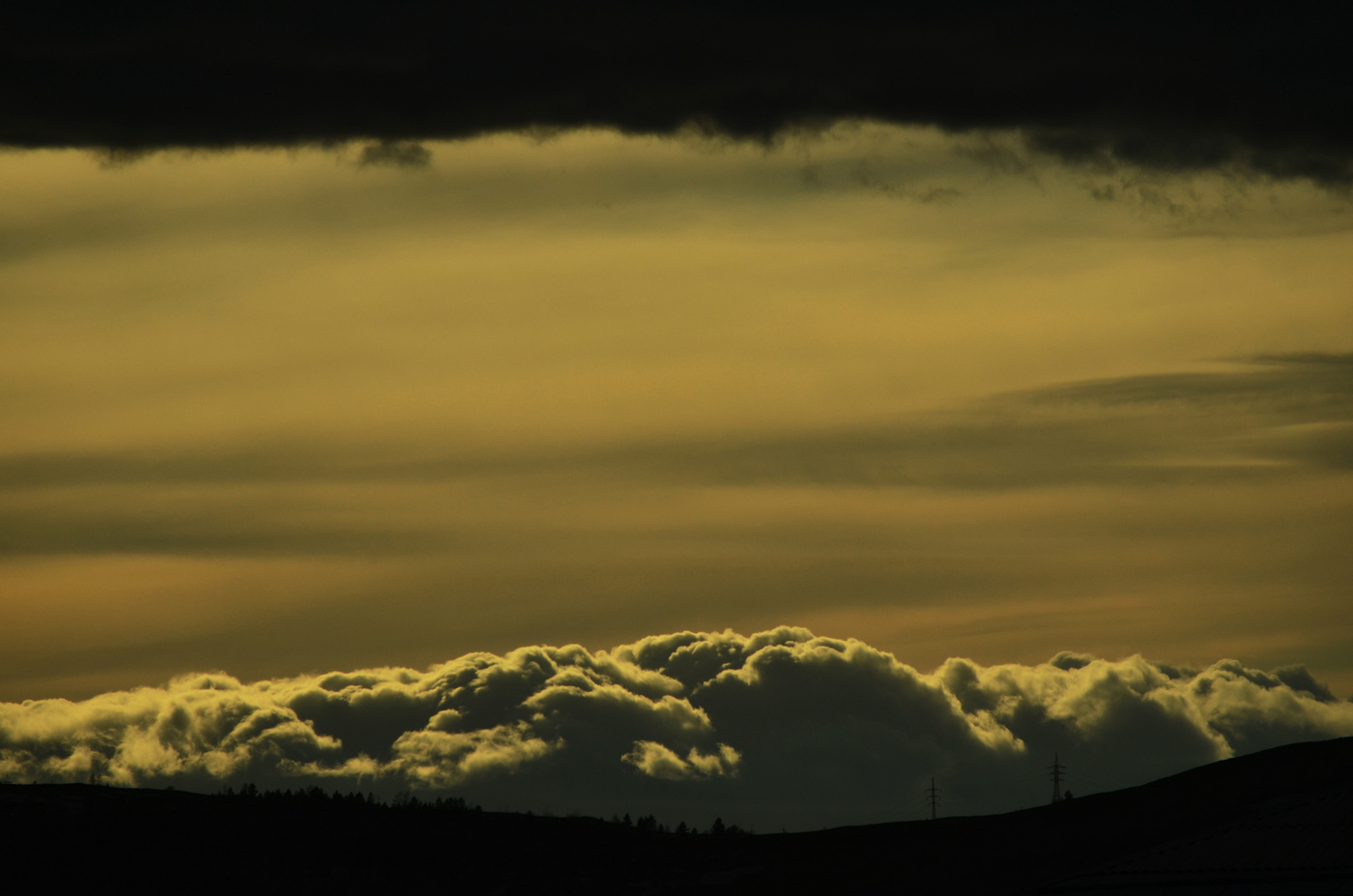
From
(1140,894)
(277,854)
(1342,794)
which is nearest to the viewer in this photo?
(1140,894)

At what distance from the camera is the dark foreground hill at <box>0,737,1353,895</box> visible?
55625mm

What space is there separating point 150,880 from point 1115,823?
1359 inches

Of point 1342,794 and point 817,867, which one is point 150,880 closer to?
point 817,867

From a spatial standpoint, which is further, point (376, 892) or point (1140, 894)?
point (376, 892)

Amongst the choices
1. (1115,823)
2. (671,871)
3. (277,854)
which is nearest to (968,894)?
(1115,823)

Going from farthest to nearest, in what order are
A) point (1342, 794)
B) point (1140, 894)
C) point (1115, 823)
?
point (1115, 823) < point (1342, 794) < point (1140, 894)

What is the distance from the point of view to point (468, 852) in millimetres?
61438

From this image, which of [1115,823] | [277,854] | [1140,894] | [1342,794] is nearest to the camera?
[1140,894]

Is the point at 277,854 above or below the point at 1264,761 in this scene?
below

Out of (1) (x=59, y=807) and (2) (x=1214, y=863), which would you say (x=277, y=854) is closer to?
(1) (x=59, y=807)

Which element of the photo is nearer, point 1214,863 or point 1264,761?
point 1214,863

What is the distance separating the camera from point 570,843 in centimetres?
6244

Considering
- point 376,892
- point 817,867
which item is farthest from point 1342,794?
point 376,892

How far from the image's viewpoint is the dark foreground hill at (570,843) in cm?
5562
